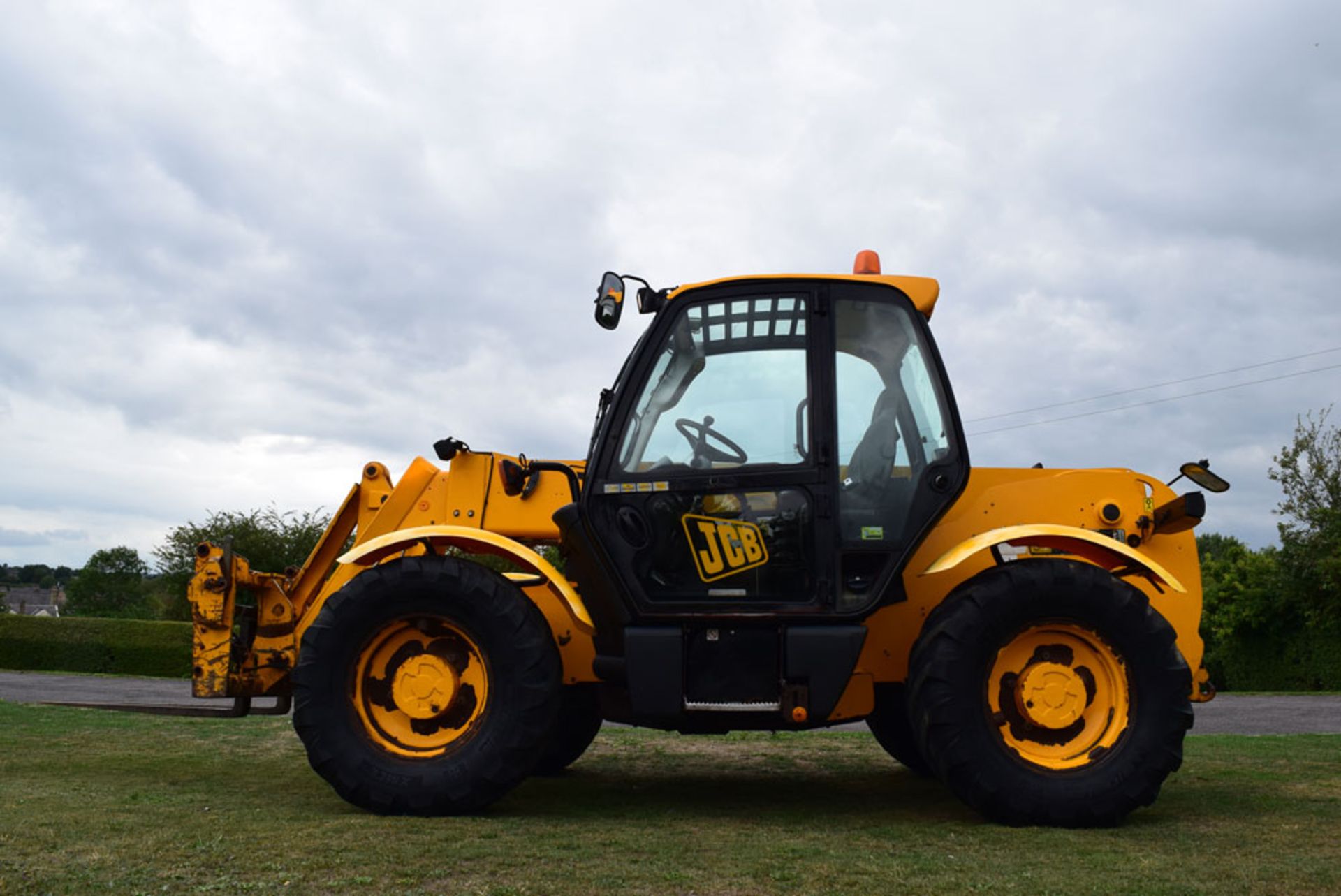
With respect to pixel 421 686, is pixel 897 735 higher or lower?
lower

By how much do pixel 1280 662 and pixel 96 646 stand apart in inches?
991

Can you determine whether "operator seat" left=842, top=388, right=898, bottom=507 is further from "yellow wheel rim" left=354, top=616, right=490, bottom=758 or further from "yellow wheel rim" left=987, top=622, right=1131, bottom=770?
"yellow wheel rim" left=354, top=616, right=490, bottom=758

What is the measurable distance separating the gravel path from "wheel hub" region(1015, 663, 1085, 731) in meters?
6.47

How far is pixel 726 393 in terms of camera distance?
6039mm

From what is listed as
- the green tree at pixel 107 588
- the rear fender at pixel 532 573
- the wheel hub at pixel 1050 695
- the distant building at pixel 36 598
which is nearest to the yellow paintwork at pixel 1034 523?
the wheel hub at pixel 1050 695

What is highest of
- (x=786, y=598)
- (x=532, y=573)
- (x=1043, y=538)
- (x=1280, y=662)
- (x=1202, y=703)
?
(x=1043, y=538)

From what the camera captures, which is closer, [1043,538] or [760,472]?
[760,472]

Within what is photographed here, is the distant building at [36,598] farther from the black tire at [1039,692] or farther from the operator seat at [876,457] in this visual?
the black tire at [1039,692]

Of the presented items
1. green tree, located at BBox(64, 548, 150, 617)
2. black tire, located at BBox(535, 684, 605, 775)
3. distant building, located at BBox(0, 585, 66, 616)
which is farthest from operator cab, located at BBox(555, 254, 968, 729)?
distant building, located at BBox(0, 585, 66, 616)

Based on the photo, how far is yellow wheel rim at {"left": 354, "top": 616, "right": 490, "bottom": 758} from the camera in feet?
19.6

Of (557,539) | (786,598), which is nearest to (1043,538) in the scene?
(786,598)

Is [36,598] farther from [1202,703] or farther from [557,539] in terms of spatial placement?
[557,539]

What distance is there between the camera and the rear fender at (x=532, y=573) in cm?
597

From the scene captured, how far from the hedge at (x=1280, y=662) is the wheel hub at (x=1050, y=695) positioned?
70.8 ft
